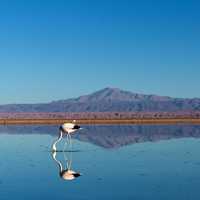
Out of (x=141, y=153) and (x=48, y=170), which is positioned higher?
(x=141, y=153)

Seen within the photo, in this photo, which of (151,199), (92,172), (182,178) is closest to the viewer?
(151,199)

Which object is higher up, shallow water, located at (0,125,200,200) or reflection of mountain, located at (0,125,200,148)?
reflection of mountain, located at (0,125,200,148)

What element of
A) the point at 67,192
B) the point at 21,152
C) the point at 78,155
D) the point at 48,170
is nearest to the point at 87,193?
the point at 67,192

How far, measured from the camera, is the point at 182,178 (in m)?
12.6

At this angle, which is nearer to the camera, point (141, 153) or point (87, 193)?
point (87, 193)

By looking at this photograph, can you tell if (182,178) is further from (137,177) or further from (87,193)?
(87,193)

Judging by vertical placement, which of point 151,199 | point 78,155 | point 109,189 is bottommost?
point 151,199

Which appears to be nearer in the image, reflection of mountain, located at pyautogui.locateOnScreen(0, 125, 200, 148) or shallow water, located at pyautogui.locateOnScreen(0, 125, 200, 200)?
shallow water, located at pyautogui.locateOnScreen(0, 125, 200, 200)

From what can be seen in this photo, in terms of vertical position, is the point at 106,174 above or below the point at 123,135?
below

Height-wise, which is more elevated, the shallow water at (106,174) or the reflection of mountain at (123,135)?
the reflection of mountain at (123,135)

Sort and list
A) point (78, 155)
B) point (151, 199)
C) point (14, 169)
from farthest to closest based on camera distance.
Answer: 1. point (78, 155)
2. point (14, 169)
3. point (151, 199)

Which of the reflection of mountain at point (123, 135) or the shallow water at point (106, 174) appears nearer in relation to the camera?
the shallow water at point (106, 174)

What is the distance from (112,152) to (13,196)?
28.9ft

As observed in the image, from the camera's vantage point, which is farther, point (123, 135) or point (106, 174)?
point (123, 135)
